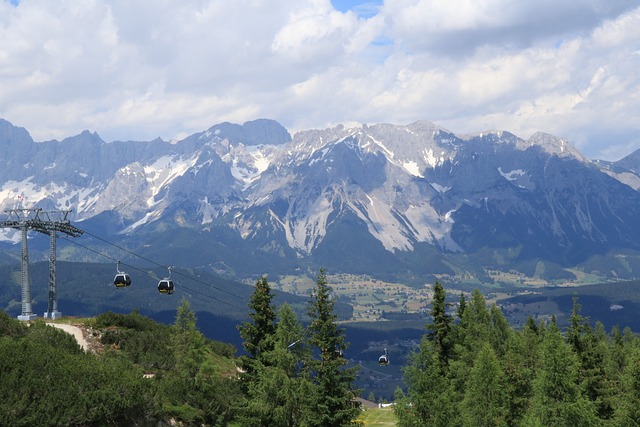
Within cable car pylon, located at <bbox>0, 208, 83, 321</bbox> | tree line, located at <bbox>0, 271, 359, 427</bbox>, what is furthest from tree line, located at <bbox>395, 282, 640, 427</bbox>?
cable car pylon, located at <bbox>0, 208, 83, 321</bbox>

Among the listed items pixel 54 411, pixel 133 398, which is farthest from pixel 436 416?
pixel 54 411

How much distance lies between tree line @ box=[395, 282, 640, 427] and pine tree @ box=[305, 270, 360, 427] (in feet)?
28.7

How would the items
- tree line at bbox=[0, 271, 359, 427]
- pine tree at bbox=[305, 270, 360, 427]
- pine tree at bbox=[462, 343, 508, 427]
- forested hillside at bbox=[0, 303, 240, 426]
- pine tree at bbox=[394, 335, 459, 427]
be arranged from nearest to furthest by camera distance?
forested hillside at bbox=[0, 303, 240, 426] < tree line at bbox=[0, 271, 359, 427] < pine tree at bbox=[305, 270, 360, 427] < pine tree at bbox=[394, 335, 459, 427] < pine tree at bbox=[462, 343, 508, 427]

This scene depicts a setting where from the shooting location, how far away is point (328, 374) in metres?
50.7

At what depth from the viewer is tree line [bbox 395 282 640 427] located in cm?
5309

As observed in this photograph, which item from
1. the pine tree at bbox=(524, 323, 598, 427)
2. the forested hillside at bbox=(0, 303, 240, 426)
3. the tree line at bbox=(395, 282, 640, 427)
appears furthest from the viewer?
the tree line at bbox=(395, 282, 640, 427)

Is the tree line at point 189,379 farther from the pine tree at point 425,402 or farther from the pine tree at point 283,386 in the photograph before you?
the pine tree at point 425,402

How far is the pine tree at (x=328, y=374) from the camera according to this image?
50.1 meters

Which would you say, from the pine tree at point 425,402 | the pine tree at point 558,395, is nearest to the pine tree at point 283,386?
the pine tree at point 425,402

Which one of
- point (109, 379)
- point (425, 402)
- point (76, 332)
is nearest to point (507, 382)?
point (425, 402)

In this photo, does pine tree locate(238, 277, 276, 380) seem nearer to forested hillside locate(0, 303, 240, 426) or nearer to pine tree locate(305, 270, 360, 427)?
forested hillside locate(0, 303, 240, 426)

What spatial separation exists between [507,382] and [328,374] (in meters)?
22.8

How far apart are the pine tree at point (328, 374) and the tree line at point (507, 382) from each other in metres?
8.75

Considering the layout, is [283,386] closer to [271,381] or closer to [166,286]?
[271,381]
